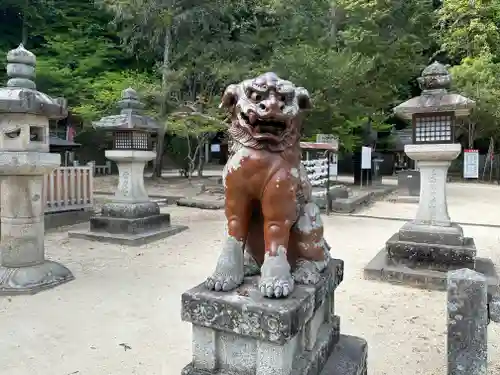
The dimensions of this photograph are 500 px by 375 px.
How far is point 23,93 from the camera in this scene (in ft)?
13.9

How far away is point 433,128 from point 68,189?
7068 mm

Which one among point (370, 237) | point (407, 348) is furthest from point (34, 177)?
point (370, 237)

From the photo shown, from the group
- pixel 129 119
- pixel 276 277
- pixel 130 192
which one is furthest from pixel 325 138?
pixel 276 277

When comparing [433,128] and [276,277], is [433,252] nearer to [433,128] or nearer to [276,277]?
[433,128]

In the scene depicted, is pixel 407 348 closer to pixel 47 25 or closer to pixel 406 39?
pixel 406 39

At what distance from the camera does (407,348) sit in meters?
3.11

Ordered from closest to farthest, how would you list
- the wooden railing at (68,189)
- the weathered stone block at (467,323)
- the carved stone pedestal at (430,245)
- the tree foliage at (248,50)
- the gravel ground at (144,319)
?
the weathered stone block at (467,323) < the gravel ground at (144,319) < the carved stone pedestal at (430,245) < the wooden railing at (68,189) < the tree foliage at (248,50)

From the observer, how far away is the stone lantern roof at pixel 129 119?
7273mm

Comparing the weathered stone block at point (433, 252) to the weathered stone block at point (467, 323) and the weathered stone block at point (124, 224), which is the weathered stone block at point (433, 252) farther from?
the weathered stone block at point (124, 224)

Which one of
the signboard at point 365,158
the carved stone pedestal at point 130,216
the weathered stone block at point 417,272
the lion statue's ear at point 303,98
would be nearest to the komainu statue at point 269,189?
the lion statue's ear at point 303,98

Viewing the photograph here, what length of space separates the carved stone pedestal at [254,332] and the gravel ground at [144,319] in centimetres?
106

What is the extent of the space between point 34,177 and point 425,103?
482cm

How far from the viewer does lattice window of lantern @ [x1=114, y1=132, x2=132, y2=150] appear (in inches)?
291

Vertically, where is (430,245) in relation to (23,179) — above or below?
below
